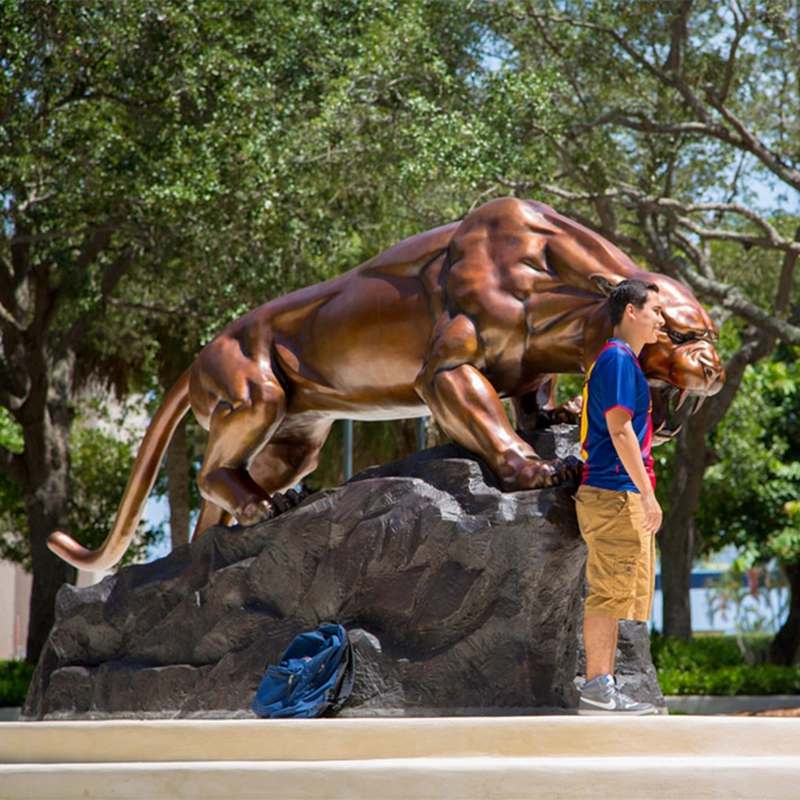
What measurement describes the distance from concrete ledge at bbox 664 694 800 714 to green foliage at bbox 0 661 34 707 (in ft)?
26.6

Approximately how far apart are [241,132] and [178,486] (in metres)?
7.16

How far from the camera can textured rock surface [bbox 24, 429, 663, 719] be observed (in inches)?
249

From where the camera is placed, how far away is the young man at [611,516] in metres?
5.99

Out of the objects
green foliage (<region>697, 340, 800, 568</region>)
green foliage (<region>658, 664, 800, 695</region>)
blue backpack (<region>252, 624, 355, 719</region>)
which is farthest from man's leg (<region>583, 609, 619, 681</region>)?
green foliage (<region>697, 340, 800, 568</region>)

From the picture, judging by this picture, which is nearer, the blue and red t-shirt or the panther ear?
the blue and red t-shirt

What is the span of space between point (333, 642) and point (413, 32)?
1094cm

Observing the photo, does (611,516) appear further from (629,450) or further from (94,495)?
(94,495)

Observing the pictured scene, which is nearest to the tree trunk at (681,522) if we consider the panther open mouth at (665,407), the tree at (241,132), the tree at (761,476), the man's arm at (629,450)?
the tree at (761,476)

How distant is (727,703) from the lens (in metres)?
18.3

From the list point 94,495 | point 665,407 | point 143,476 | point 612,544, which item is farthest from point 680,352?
point 94,495

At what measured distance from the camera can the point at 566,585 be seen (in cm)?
637

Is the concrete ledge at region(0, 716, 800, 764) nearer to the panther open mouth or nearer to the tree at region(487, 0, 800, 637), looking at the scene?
the panther open mouth

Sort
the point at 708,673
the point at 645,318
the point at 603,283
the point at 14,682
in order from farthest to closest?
the point at 708,673 → the point at 14,682 → the point at 603,283 → the point at 645,318

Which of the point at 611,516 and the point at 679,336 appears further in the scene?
the point at 679,336
